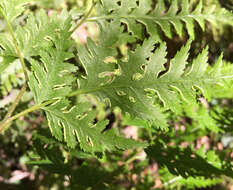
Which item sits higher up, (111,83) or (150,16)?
(150,16)

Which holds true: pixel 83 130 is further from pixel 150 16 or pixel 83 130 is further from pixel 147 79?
pixel 150 16

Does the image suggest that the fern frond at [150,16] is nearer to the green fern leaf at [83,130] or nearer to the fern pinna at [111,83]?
the fern pinna at [111,83]

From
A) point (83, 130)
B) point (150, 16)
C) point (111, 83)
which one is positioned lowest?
point (83, 130)

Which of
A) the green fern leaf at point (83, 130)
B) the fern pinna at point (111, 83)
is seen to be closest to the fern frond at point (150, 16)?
the fern pinna at point (111, 83)

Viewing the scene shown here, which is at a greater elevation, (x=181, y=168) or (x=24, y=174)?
(x=181, y=168)

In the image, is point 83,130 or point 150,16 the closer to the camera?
point 83,130

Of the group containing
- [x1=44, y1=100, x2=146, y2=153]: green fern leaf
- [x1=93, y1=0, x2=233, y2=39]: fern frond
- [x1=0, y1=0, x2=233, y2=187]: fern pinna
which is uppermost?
[x1=93, y1=0, x2=233, y2=39]: fern frond

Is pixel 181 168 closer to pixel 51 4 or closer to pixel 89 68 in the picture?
pixel 89 68

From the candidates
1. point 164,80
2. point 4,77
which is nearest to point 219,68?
point 164,80

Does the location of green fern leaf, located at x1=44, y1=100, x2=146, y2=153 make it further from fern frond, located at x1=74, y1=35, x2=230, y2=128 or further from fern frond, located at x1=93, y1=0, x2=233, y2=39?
fern frond, located at x1=93, y1=0, x2=233, y2=39

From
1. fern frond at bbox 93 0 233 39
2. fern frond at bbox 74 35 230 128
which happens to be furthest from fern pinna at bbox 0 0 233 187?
fern frond at bbox 93 0 233 39

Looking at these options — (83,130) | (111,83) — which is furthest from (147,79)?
(83,130)
